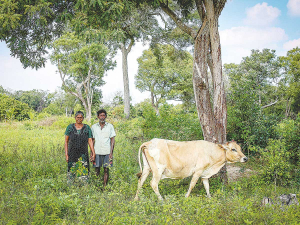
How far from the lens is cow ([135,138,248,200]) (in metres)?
5.63

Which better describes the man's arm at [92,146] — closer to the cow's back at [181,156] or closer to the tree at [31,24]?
the cow's back at [181,156]

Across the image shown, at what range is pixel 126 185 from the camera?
5.91m

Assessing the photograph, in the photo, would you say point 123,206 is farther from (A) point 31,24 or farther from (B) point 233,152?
(A) point 31,24

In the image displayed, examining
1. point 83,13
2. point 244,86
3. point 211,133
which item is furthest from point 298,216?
point 83,13

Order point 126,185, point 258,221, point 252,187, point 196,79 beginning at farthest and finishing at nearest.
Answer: point 196,79 < point 252,187 < point 126,185 < point 258,221

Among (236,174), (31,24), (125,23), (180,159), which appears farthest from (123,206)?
(125,23)

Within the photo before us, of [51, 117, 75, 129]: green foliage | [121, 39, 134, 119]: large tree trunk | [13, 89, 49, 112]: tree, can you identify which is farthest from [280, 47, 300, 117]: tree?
[13, 89, 49, 112]: tree

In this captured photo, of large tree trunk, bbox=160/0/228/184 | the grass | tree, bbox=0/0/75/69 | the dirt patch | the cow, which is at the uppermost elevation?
tree, bbox=0/0/75/69

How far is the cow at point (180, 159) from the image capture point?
563 cm

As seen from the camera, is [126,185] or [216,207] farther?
[126,185]

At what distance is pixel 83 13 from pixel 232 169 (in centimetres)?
713

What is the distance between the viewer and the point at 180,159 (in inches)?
224

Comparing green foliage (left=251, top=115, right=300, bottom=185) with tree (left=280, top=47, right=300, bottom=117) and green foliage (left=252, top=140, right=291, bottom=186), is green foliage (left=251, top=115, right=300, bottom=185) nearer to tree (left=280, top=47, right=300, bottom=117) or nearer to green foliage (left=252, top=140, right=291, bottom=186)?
green foliage (left=252, top=140, right=291, bottom=186)

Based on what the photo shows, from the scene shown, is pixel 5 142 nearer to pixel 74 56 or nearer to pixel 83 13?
pixel 83 13
